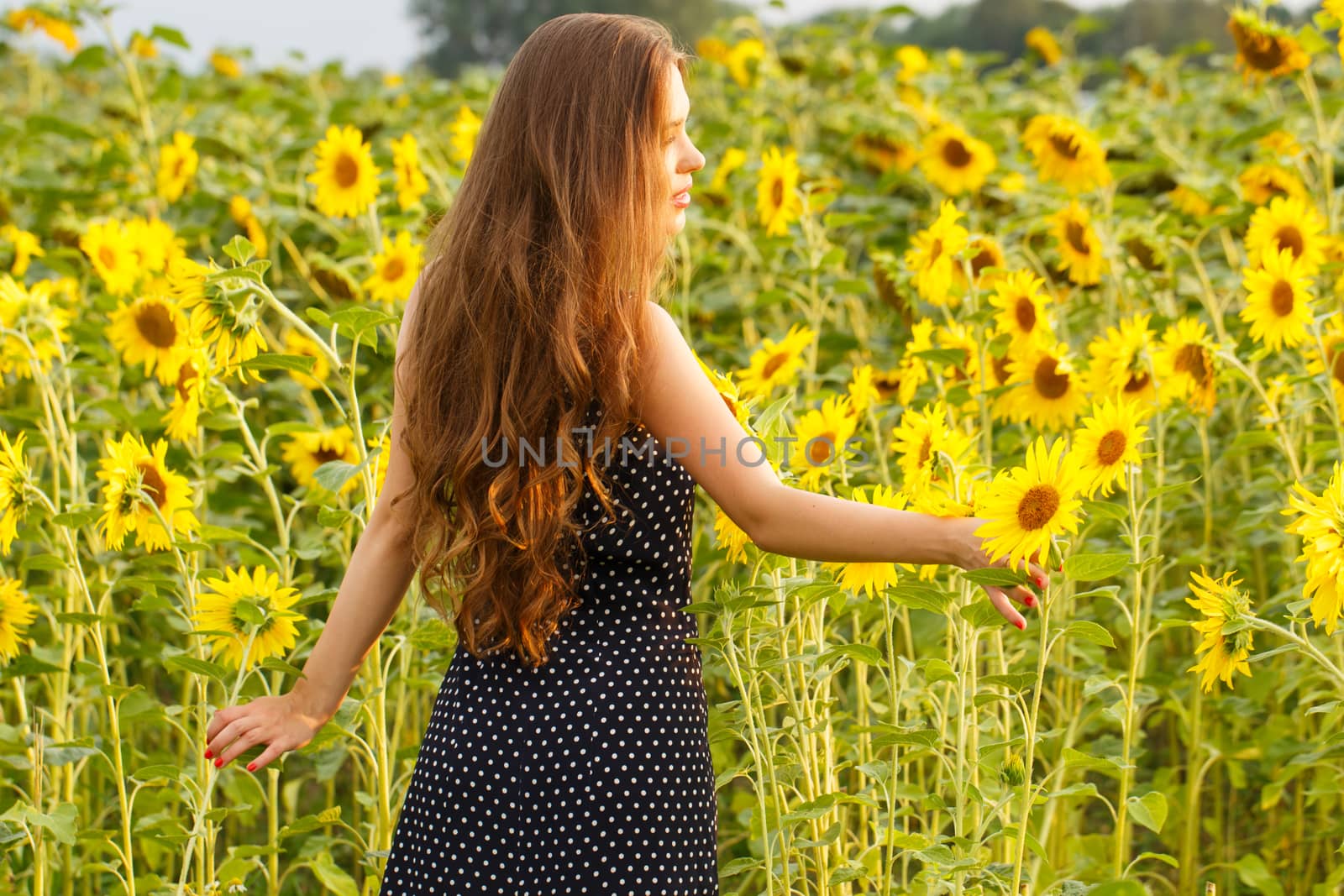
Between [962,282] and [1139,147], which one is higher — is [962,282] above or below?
below

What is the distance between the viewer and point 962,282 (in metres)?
2.47

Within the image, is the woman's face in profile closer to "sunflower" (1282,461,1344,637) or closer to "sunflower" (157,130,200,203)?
"sunflower" (1282,461,1344,637)

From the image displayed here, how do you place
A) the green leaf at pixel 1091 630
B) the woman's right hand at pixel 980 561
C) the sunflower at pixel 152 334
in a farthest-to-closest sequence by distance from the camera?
the sunflower at pixel 152 334
the green leaf at pixel 1091 630
the woman's right hand at pixel 980 561

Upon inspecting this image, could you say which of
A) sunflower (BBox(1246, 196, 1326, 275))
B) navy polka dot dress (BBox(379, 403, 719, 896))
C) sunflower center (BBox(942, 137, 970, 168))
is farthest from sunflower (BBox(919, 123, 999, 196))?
navy polka dot dress (BBox(379, 403, 719, 896))

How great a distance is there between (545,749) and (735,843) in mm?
1393

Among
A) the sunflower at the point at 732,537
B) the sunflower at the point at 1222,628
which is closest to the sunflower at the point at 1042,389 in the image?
the sunflower at the point at 1222,628

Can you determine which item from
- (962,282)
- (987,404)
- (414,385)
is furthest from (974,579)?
(962,282)

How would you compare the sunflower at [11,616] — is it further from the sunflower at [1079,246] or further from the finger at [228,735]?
the sunflower at [1079,246]

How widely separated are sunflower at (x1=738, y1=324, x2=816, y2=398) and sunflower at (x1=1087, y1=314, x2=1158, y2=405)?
1.44 feet

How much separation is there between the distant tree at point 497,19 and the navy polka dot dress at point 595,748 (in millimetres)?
22354

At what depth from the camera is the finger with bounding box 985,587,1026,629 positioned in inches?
53.0

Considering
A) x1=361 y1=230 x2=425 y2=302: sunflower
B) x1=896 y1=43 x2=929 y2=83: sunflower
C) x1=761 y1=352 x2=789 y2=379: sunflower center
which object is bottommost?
x1=761 y1=352 x2=789 y2=379: sunflower center

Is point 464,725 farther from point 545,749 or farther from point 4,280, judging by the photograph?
point 4,280

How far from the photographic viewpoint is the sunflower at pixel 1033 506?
52.2 inches
